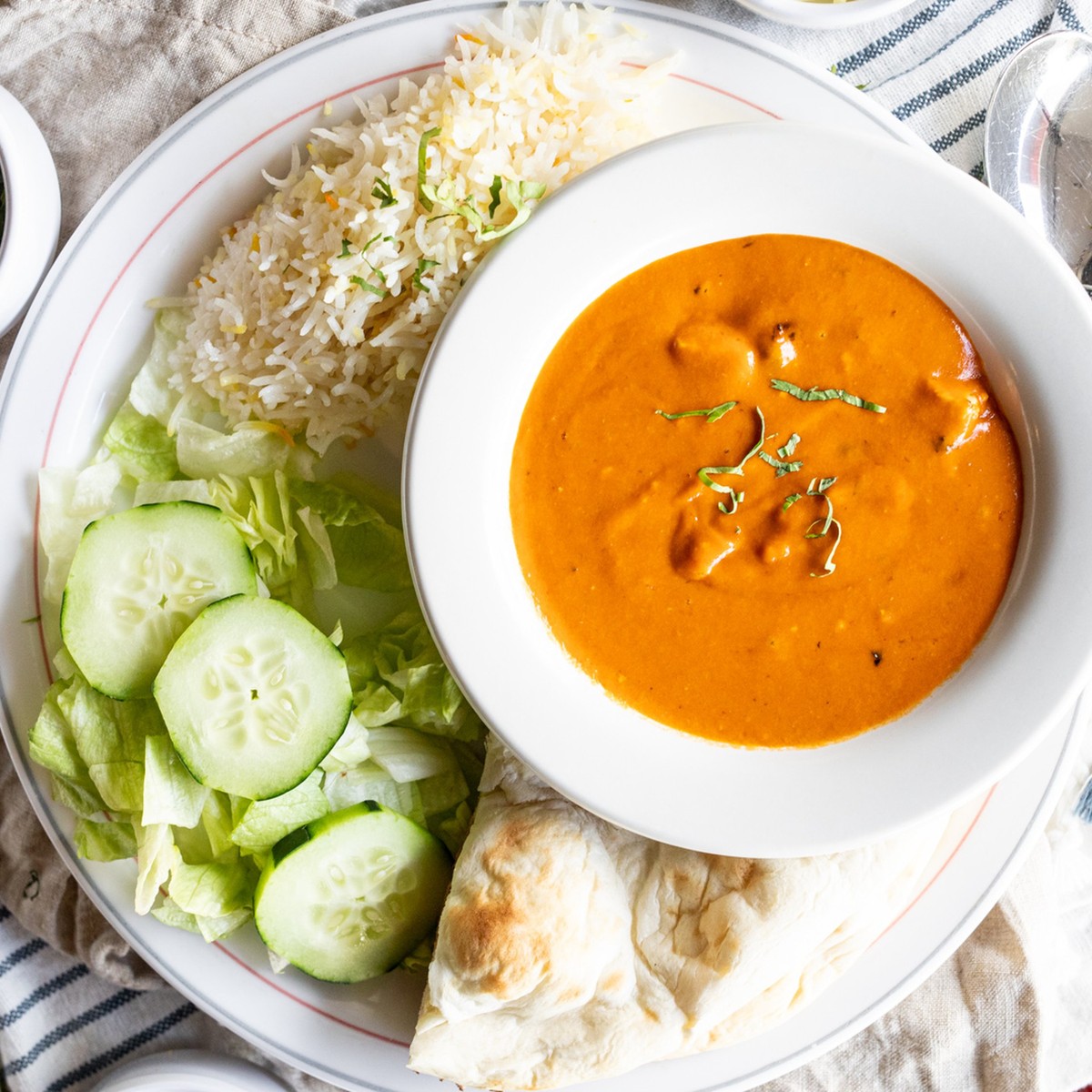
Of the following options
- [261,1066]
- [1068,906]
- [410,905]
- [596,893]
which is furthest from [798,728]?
[261,1066]

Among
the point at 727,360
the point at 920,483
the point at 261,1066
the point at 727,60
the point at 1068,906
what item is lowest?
the point at 261,1066

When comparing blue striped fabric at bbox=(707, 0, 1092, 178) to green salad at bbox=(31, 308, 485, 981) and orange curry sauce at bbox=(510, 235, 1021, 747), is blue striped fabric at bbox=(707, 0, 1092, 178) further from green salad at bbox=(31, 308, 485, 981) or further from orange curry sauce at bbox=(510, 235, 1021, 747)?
green salad at bbox=(31, 308, 485, 981)

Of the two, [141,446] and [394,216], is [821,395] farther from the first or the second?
[141,446]

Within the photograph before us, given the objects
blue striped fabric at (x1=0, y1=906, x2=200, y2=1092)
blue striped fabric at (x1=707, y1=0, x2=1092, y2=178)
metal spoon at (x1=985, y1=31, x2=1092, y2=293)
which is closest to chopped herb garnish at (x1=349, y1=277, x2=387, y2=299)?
blue striped fabric at (x1=707, y1=0, x2=1092, y2=178)

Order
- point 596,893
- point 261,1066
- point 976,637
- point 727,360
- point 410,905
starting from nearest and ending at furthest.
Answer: point 727,360 → point 976,637 → point 596,893 → point 410,905 → point 261,1066

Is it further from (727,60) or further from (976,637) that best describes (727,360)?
(727,60)

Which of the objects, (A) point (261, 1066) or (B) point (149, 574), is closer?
(B) point (149, 574)
